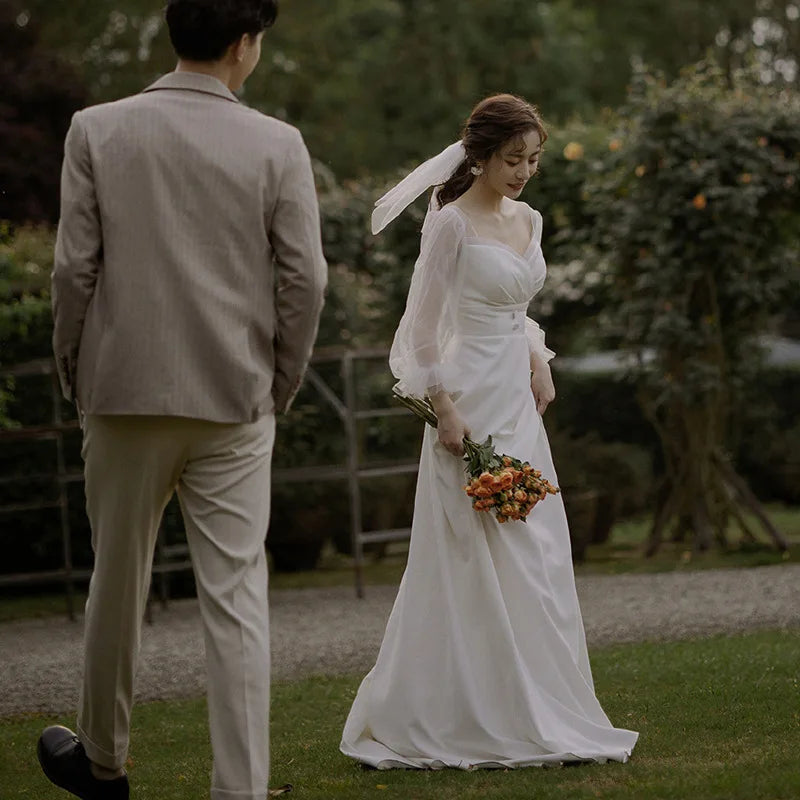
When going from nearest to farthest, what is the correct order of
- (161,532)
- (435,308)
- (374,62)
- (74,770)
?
(74,770) → (435,308) → (161,532) → (374,62)

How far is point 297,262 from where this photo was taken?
11.1ft

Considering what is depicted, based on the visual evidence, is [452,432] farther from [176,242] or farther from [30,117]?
[30,117]

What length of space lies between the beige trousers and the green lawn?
2.43 ft

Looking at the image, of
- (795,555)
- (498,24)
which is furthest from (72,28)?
(795,555)

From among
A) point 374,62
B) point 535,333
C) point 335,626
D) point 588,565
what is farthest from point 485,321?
point 374,62

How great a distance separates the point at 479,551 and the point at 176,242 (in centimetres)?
163

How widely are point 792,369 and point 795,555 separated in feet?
21.5

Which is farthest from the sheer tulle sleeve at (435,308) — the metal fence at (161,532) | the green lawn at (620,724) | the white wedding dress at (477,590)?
the metal fence at (161,532)

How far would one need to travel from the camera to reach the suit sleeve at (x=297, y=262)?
3395 millimetres

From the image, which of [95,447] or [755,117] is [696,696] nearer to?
[95,447]

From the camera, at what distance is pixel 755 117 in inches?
396

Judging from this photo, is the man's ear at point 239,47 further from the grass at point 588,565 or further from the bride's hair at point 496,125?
the grass at point 588,565

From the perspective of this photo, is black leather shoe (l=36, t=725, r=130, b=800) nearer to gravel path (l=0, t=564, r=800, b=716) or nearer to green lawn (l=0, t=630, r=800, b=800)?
green lawn (l=0, t=630, r=800, b=800)

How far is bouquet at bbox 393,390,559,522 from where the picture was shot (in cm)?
447
